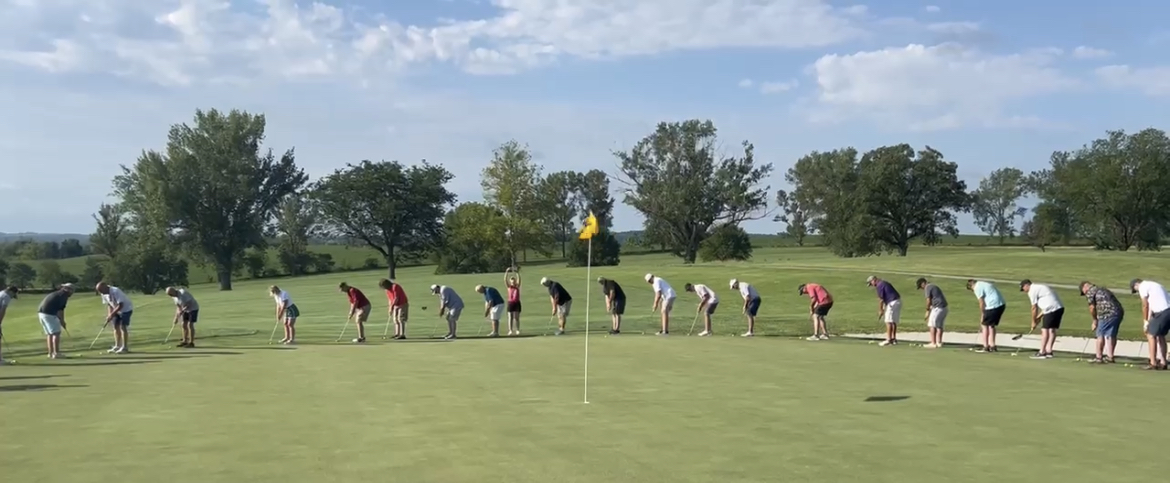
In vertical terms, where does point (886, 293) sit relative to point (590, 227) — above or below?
below

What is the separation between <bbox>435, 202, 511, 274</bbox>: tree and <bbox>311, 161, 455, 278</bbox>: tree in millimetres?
2702

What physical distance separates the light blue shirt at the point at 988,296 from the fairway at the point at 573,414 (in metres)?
1.43

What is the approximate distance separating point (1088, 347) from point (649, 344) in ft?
37.4

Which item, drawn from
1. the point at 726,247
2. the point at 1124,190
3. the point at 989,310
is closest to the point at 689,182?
the point at 726,247

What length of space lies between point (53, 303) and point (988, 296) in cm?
2248

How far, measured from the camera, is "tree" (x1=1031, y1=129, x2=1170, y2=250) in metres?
82.8

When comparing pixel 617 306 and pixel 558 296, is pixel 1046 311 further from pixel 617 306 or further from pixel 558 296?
pixel 558 296

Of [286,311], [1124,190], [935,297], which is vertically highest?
[1124,190]

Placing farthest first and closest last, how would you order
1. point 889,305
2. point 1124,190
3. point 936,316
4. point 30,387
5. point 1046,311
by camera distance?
point 1124,190 < point 889,305 < point 936,316 < point 1046,311 < point 30,387

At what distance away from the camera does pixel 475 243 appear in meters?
86.9

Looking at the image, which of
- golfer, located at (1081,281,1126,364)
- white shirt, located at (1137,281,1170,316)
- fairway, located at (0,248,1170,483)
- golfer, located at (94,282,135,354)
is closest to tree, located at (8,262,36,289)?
fairway, located at (0,248,1170,483)

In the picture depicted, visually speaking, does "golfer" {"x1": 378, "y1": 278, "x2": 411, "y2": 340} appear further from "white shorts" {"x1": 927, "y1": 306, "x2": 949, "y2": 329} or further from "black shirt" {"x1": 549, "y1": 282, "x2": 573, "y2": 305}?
"white shorts" {"x1": 927, "y1": 306, "x2": 949, "y2": 329}

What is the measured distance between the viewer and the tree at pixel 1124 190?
82.8m

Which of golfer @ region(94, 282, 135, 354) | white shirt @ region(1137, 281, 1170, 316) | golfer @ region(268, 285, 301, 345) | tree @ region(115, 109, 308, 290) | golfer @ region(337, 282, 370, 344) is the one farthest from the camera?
tree @ region(115, 109, 308, 290)
